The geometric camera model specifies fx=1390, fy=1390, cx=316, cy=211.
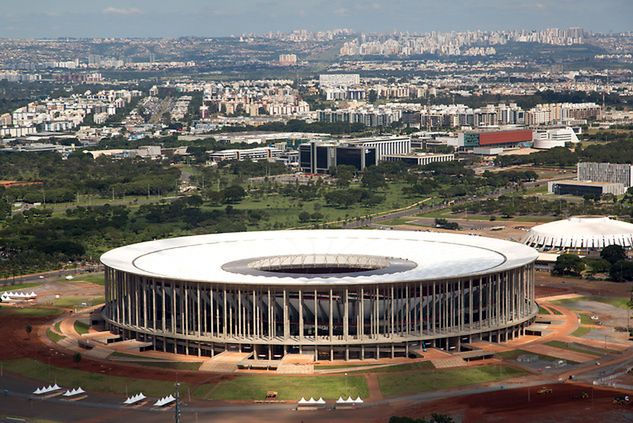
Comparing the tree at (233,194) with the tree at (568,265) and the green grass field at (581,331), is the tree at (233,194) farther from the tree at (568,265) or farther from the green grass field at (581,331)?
the green grass field at (581,331)

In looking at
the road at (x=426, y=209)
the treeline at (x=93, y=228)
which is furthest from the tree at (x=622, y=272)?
the treeline at (x=93, y=228)

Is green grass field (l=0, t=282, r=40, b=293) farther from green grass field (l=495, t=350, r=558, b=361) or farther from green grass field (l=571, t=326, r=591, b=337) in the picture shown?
green grass field (l=571, t=326, r=591, b=337)

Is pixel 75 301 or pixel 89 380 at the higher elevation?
pixel 89 380

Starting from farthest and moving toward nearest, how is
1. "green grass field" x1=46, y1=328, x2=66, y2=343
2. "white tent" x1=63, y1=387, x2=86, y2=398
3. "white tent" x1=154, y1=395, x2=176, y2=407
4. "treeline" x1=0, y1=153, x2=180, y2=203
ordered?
"treeline" x1=0, y1=153, x2=180, y2=203 → "green grass field" x1=46, y1=328, x2=66, y2=343 → "white tent" x1=63, y1=387, x2=86, y2=398 → "white tent" x1=154, y1=395, x2=176, y2=407

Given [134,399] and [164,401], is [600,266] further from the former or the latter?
[134,399]

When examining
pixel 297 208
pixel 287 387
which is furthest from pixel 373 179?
pixel 287 387

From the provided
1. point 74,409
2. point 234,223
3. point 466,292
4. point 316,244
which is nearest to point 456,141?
point 234,223

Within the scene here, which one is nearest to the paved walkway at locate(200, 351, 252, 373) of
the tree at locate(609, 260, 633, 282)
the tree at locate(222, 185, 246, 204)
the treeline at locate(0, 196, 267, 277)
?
the tree at locate(609, 260, 633, 282)
